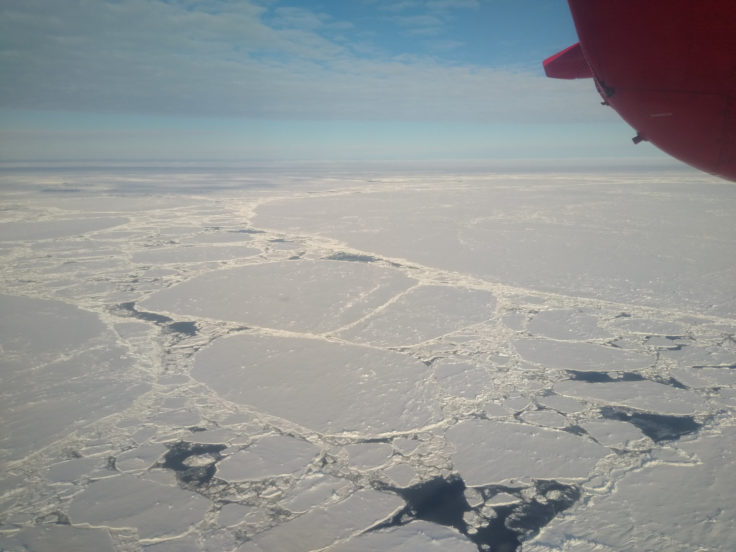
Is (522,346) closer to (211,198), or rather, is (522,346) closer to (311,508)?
(311,508)

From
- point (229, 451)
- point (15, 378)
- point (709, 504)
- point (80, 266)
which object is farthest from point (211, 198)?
point (709, 504)

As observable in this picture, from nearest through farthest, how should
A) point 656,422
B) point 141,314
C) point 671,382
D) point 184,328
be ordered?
1. point 656,422
2. point 671,382
3. point 184,328
4. point 141,314

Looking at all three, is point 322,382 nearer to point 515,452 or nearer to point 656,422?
point 515,452

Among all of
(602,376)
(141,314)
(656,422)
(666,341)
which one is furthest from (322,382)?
(666,341)

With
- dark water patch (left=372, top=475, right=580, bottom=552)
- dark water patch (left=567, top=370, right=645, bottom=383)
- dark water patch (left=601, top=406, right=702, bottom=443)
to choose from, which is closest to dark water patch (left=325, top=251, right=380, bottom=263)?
dark water patch (left=567, top=370, right=645, bottom=383)

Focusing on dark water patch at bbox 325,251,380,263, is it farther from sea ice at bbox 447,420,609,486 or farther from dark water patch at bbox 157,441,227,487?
dark water patch at bbox 157,441,227,487

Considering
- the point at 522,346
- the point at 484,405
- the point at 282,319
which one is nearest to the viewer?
the point at 484,405
